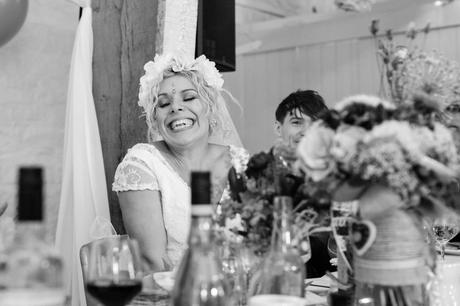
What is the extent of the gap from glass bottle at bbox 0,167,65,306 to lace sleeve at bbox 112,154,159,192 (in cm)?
156

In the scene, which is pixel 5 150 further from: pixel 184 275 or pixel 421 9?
pixel 421 9

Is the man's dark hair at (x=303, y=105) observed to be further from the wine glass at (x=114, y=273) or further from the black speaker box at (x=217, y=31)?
the wine glass at (x=114, y=273)

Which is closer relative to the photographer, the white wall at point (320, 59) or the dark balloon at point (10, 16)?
the dark balloon at point (10, 16)

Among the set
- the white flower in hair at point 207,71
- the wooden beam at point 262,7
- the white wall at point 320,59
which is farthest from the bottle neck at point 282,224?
the wooden beam at point 262,7

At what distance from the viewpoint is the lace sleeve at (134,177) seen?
251cm

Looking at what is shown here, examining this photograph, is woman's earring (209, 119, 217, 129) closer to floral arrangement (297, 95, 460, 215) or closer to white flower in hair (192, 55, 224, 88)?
white flower in hair (192, 55, 224, 88)

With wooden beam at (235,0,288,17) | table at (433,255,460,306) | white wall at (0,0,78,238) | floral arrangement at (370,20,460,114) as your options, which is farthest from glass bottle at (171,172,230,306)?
wooden beam at (235,0,288,17)

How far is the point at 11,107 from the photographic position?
328 centimetres

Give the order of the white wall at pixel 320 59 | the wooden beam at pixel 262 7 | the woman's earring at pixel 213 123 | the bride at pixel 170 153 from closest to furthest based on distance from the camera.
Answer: the bride at pixel 170 153 < the woman's earring at pixel 213 123 < the white wall at pixel 320 59 < the wooden beam at pixel 262 7

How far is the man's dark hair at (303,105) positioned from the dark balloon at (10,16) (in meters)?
1.32

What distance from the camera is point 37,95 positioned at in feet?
11.1

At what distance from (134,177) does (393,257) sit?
1527mm

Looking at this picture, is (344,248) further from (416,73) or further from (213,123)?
(213,123)

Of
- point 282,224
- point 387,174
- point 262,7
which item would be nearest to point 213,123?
point 282,224
